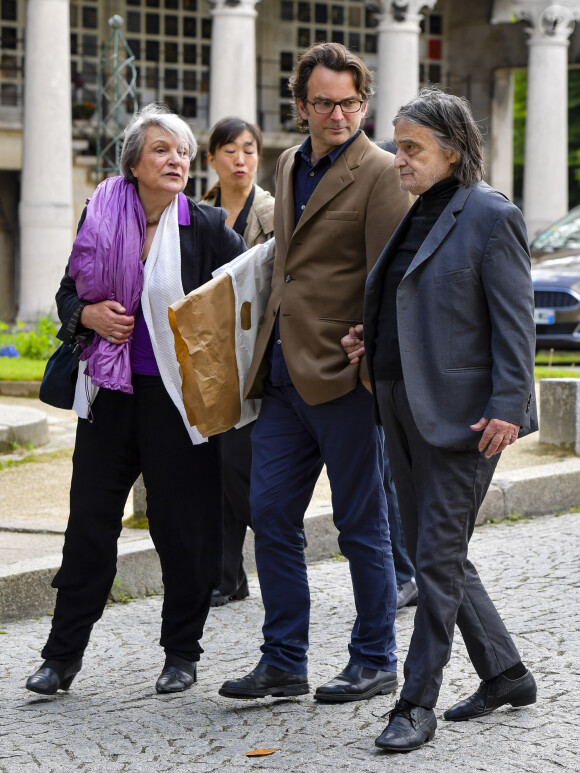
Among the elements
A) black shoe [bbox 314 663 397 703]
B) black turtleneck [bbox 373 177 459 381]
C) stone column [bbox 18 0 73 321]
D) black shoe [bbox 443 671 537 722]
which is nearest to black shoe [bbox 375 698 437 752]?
black shoe [bbox 443 671 537 722]

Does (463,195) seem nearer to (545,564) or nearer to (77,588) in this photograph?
(77,588)

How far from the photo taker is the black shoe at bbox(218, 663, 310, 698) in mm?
4691

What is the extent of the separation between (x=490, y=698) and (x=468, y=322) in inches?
46.8

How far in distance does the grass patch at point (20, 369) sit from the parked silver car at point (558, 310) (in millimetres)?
5589

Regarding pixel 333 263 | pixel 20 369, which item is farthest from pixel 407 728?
pixel 20 369

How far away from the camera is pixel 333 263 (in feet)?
15.7

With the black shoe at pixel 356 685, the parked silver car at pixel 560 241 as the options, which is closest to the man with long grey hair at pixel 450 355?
the black shoe at pixel 356 685

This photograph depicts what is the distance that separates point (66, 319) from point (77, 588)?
0.92 metres

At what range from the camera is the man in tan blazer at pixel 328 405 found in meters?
4.74

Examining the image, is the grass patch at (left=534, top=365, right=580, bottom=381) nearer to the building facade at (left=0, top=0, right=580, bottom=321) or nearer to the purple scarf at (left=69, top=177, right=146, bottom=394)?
the building facade at (left=0, top=0, right=580, bottom=321)

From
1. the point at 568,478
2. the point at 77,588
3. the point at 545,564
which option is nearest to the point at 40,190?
the point at 568,478

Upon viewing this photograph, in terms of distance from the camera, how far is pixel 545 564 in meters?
6.82

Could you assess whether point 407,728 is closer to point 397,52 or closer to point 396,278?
point 396,278

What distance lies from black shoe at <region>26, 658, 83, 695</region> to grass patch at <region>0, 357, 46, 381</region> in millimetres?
8526
